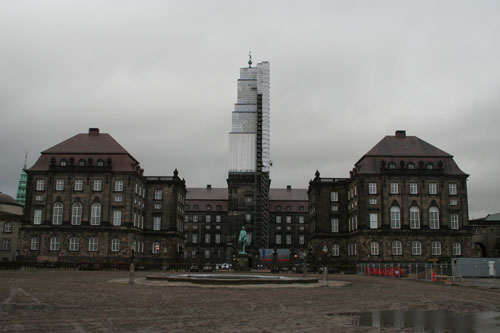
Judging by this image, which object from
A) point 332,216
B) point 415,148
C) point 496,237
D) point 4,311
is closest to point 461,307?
point 4,311

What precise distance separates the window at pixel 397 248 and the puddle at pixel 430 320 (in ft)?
174

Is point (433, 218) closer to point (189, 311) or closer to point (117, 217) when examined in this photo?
point (117, 217)

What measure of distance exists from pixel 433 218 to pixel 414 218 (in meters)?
2.65

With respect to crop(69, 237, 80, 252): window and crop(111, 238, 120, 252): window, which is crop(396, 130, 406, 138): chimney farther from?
crop(69, 237, 80, 252): window

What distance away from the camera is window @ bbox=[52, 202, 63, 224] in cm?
7231

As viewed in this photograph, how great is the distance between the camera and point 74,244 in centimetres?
7138

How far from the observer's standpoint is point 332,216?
83375 mm

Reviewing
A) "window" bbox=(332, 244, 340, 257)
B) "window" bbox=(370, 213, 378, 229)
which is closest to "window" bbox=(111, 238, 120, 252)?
"window" bbox=(332, 244, 340, 257)

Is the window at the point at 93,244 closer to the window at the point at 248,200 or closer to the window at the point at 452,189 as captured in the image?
the window at the point at 248,200

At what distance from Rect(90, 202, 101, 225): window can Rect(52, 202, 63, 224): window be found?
4.42 meters

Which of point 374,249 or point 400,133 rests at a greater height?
point 400,133

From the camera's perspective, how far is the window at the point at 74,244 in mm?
71312

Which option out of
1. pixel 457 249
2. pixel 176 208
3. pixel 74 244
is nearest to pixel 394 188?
pixel 457 249

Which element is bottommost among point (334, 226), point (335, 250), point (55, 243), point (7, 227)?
point (335, 250)
